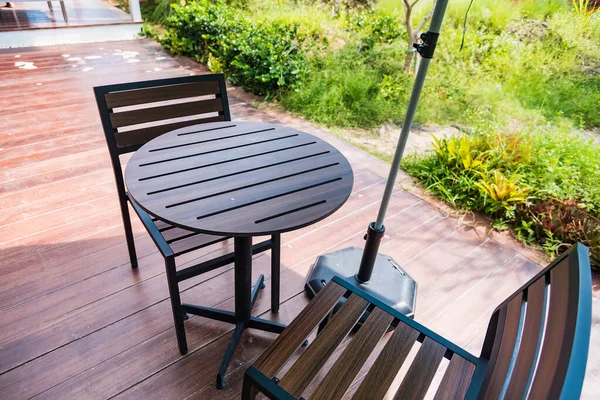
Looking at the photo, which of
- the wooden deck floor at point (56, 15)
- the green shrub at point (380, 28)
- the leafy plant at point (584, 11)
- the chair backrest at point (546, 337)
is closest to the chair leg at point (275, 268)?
the chair backrest at point (546, 337)

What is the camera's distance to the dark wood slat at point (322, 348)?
95cm

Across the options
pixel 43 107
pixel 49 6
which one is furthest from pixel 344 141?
pixel 49 6

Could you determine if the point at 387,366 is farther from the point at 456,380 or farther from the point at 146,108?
the point at 146,108

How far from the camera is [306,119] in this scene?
12.2 ft

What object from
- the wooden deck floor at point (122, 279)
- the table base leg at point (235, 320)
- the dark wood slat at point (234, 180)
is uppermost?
the dark wood slat at point (234, 180)

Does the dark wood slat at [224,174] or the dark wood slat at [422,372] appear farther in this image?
the dark wood slat at [224,174]

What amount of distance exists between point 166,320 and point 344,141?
2.25m

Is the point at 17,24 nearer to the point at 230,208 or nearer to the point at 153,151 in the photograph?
the point at 153,151

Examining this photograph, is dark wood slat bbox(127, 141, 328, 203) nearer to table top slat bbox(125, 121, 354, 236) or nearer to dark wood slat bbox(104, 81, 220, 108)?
table top slat bbox(125, 121, 354, 236)

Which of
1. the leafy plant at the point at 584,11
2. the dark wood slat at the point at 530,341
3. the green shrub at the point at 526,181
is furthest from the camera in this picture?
the leafy plant at the point at 584,11

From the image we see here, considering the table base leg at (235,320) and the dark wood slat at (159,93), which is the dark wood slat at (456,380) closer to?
the table base leg at (235,320)

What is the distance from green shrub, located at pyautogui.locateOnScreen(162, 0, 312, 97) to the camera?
406 centimetres

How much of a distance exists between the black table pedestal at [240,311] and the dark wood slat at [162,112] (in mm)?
707

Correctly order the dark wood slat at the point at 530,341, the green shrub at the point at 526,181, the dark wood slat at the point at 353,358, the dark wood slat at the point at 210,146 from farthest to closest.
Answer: the green shrub at the point at 526,181 < the dark wood slat at the point at 210,146 < the dark wood slat at the point at 353,358 < the dark wood slat at the point at 530,341
